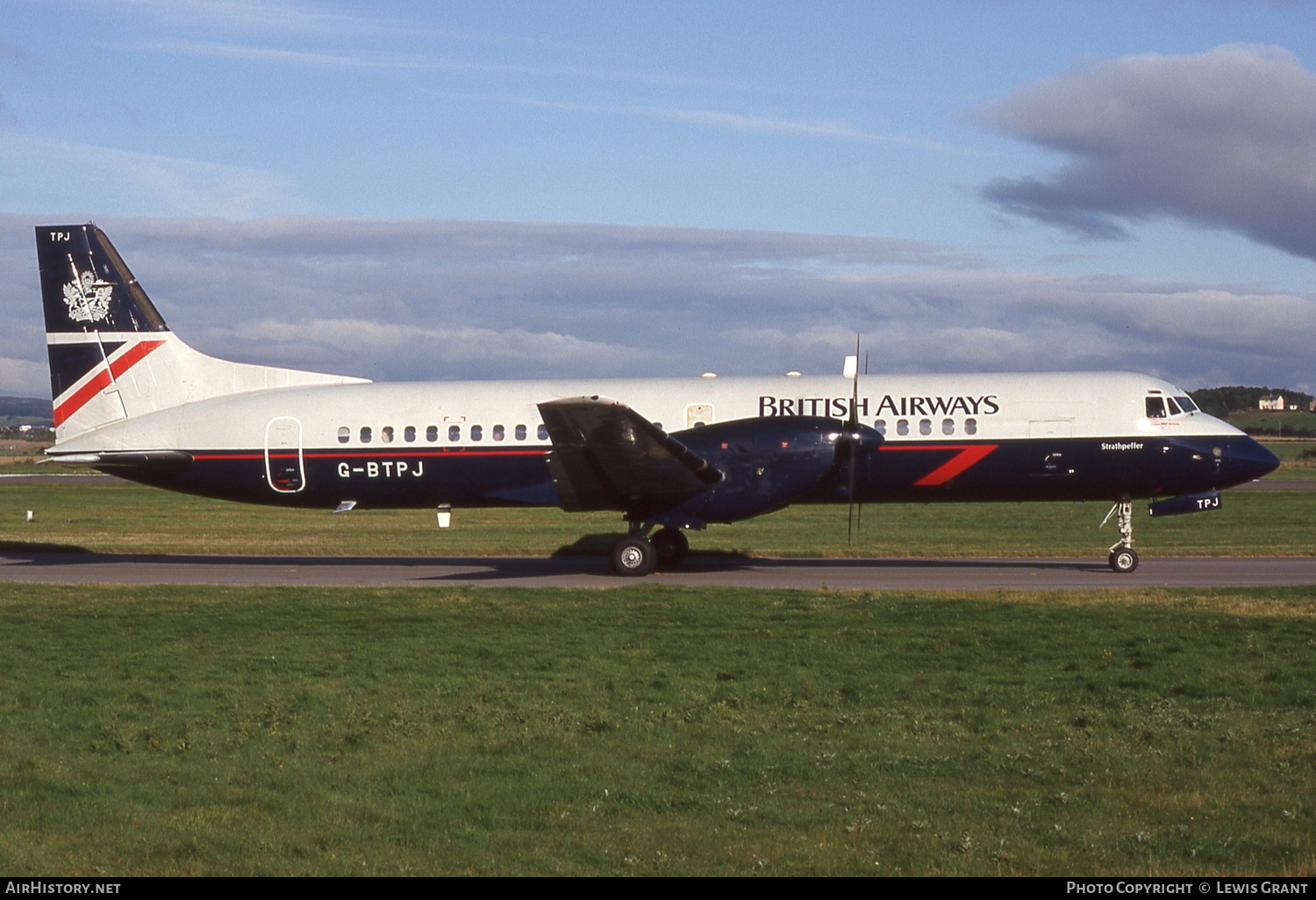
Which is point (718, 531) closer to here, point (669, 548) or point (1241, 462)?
point (669, 548)

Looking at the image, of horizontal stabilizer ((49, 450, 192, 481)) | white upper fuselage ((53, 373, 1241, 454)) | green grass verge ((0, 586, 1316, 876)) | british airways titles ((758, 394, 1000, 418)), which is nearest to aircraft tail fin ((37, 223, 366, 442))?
white upper fuselage ((53, 373, 1241, 454))

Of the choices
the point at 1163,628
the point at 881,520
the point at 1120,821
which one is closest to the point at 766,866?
the point at 1120,821

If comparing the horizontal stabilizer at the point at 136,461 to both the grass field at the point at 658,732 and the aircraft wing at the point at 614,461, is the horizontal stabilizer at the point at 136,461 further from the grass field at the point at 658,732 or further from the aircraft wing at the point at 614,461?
the aircraft wing at the point at 614,461

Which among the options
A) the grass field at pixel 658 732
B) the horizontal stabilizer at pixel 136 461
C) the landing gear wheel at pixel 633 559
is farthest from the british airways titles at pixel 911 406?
the horizontal stabilizer at pixel 136 461

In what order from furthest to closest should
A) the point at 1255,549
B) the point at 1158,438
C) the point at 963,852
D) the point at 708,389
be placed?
the point at 1255,549 < the point at 708,389 < the point at 1158,438 < the point at 963,852

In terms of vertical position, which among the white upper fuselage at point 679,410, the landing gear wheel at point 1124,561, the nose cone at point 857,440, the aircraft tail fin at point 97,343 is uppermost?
the aircraft tail fin at point 97,343

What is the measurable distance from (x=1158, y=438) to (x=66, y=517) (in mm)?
35843

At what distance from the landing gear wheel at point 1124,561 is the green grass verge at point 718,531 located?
461 cm

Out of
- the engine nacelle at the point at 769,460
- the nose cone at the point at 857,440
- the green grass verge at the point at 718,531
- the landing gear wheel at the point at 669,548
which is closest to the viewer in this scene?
the engine nacelle at the point at 769,460

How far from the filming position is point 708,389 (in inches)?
935

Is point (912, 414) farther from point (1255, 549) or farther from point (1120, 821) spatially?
point (1120, 821)

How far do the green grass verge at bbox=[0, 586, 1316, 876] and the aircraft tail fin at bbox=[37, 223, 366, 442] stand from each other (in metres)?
8.87

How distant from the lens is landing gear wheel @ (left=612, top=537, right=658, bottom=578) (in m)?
22.2

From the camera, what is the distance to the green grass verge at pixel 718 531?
29219 millimetres
